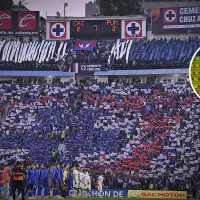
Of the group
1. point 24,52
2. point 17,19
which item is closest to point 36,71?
point 24,52

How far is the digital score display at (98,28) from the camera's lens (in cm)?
3628

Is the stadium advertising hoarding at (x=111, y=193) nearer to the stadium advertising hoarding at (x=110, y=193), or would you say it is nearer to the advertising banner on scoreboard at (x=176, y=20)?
the stadium advertising hoarding at (x=110, y=193)

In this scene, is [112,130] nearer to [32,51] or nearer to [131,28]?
[131,28]

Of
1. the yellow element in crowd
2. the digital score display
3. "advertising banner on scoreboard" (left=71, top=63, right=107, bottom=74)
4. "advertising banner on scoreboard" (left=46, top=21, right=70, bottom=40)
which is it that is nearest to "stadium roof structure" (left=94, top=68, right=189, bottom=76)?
"advertising banner on scoreboard" (left=71, top=63, right=107, bottom=74)

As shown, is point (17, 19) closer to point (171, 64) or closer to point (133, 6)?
point (171, 64)

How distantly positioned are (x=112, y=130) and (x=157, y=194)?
21.8 feet

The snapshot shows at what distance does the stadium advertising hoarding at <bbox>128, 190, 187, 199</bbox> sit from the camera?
23422 millimetres

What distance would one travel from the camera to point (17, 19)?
37344 millimetres

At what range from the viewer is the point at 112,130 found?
29.7 meters

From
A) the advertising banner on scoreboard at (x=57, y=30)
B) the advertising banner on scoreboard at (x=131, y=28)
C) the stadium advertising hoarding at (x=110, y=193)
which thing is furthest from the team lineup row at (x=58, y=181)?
the advertising banner on scoreboard at (x=57, y=30)

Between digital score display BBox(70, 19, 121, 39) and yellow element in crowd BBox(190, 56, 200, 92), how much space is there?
31.2 m

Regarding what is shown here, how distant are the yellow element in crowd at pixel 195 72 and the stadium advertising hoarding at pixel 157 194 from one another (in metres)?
18.5

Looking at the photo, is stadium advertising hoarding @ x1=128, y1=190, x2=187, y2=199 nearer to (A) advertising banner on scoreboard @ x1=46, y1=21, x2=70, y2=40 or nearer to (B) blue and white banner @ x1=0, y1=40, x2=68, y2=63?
(B) blue and white banner @ x1=0, y1=40, x2=68, y2=63

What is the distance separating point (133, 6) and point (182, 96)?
762 inches
